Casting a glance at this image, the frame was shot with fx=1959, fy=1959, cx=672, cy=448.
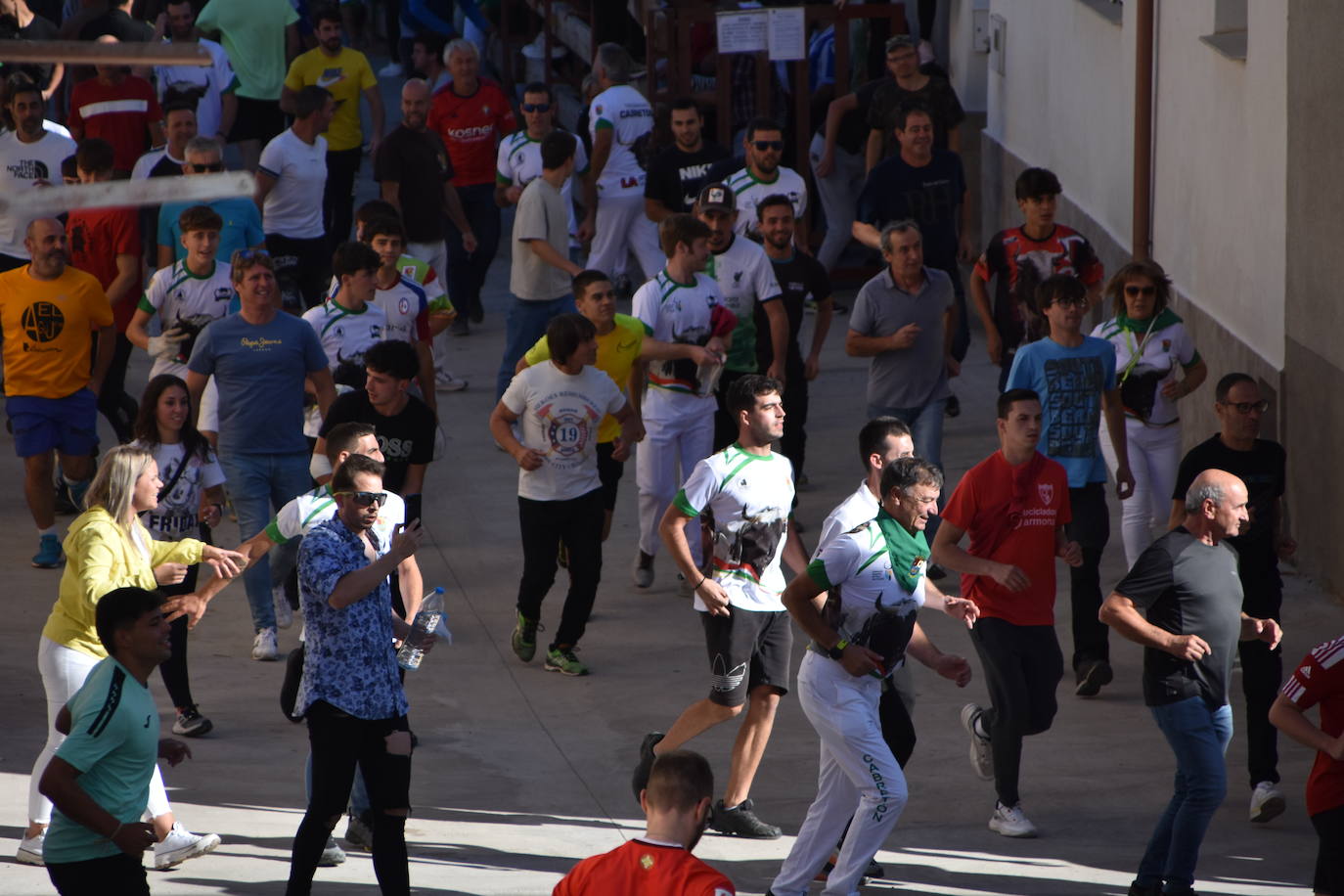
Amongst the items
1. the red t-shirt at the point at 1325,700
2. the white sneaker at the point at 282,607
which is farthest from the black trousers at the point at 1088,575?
the white sneaker at the point at 282,607

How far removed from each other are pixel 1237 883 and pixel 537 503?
3717mm

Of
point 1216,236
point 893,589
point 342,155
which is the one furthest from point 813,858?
point 342,155

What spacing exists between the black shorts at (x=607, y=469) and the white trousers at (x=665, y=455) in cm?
13

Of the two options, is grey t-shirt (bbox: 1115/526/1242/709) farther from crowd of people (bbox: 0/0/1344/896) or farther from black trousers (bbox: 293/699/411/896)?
black trousers (bbox: 293/699/411/896)

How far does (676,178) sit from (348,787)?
785 cm

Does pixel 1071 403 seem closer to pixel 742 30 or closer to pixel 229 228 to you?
pixel 229 228

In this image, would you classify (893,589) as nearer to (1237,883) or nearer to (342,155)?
(1237,883)

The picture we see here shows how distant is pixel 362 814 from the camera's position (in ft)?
24.2

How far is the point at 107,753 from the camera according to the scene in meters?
5.66

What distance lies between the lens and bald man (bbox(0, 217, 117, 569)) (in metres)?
10.3

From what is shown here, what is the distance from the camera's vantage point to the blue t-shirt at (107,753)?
18.4 feet

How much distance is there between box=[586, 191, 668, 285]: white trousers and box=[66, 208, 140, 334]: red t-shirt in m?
3.98

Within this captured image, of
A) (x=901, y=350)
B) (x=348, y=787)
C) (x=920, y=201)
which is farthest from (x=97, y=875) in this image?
(x=920, y=201)

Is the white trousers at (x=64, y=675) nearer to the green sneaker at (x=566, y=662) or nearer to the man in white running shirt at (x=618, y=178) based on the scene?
the green sneaker at (x=566, y=662)
